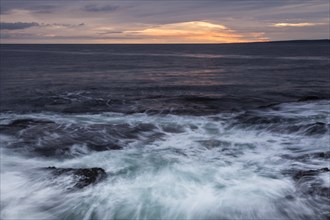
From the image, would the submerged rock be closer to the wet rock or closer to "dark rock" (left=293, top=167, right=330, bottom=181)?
"dark rock" (left=293, top=167, right=330, bottom=181)

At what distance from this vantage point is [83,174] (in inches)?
505

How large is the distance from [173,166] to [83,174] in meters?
3.91

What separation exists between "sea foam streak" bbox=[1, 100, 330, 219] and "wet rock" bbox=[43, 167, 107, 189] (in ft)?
0.97

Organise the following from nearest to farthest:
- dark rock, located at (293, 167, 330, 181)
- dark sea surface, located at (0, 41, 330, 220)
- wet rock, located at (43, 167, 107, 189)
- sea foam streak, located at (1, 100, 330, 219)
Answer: sea foam streak, located at (1, 100, 330, 219) → dark sea surface, located at (0, 41, 330, 220) → wet rock, located at (43, 167, 107, 189) → dark rock, located at (293, 167, 330, 181)

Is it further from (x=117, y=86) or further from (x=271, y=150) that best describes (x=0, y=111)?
(x=271, y=150)

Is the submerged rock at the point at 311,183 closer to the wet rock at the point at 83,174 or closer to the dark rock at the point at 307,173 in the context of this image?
the dark rock at the point at 307,173

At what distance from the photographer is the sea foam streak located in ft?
36.5

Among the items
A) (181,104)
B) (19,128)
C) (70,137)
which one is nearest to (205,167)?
(70,137)

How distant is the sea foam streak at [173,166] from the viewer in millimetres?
11117

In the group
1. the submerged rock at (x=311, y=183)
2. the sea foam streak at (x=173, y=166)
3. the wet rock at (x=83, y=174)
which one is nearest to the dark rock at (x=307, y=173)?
the submerged rock at (x=311, y=183)

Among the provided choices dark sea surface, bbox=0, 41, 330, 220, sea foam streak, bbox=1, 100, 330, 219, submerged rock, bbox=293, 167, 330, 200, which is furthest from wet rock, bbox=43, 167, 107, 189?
submerged rock, bbox=293, 167, 330, 200

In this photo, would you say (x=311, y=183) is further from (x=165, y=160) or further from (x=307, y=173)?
(x=165, y=160)

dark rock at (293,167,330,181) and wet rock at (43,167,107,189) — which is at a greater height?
wet rock at (43,167,107,189)

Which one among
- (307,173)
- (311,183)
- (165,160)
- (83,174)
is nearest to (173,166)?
(165,160)
